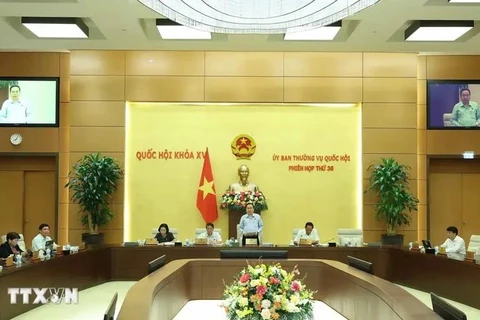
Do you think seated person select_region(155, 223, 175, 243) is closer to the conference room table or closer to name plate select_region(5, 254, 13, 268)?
the conference room table

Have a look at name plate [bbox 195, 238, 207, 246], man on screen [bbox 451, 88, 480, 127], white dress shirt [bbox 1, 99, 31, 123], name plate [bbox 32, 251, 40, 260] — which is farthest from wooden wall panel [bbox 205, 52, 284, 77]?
name plate [bbox 32, 251, 40, 260]

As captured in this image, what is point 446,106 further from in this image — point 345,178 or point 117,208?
point 117,208

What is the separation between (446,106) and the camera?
12.8 m

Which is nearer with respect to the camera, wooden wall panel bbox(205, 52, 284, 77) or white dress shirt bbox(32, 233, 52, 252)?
white dress shirt bbox(32, 233, 52, 252)

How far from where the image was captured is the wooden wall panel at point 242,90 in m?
12.6

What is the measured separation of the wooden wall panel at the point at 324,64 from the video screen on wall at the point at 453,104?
1719 mm

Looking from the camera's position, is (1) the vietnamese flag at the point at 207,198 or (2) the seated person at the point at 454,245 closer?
(2) the seated person at the point at 454,245

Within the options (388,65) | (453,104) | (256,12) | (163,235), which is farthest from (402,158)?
(256,12)

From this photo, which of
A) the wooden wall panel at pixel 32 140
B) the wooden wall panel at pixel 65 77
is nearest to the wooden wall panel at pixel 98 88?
the wooden wall panel at pixel 65 77

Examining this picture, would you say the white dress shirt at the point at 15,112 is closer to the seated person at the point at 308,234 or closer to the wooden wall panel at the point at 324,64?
the wooden wall panel at the point at 324,64

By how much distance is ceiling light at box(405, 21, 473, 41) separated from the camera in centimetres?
945

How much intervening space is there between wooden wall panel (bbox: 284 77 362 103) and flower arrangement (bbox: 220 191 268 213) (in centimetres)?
220

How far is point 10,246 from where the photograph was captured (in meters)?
8.18

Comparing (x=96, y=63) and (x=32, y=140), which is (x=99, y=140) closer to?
(x=32, y=140)
